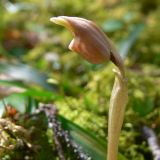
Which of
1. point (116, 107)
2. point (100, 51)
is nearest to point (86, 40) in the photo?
point (100, 51)

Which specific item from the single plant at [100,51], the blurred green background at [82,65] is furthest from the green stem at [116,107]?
the blurred green background at [82,65]

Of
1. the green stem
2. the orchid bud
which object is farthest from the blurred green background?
the orchid bud

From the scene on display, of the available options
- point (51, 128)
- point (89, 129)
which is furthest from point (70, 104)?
point (51, 128)

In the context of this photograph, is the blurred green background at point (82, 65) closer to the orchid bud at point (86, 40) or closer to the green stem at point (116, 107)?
the green stem at point (116, 107)

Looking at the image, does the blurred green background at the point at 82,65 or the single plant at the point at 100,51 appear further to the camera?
the blurred green background at the point at 82,65

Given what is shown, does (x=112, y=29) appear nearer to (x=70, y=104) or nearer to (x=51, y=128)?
(x=70, y=104)
